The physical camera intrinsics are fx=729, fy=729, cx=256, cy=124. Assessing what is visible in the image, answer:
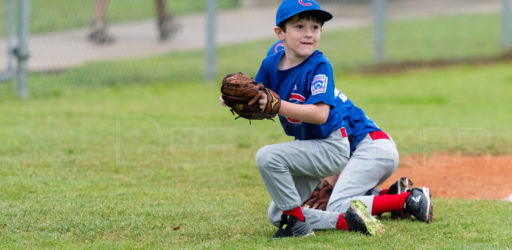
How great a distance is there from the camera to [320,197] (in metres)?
4.96

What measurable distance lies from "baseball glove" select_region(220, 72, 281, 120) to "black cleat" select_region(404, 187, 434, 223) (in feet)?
3.70

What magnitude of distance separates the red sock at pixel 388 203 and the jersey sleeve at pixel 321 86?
871mm

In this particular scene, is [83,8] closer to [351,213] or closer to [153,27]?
[153,27]

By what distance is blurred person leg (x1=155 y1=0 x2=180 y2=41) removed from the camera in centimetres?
1217

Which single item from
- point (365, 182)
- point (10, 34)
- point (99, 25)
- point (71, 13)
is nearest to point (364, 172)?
point (365, 182)

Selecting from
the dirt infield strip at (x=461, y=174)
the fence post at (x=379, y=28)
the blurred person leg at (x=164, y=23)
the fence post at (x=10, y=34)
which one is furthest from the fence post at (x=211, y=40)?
the dirt infield strip at (x=461, y=174)

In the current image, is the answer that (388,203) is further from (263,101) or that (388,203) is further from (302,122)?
(263,101)

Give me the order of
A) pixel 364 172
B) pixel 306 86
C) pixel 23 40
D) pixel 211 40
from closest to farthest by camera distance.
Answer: pixel 306 86 → pixel 364 172 → pixel 23 40 → pixel 211 40

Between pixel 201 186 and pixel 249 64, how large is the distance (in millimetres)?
7002

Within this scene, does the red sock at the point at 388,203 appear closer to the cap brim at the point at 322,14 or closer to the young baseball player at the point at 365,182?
the young baseball player at the point at 365,182

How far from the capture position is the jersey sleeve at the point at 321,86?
3.93 m

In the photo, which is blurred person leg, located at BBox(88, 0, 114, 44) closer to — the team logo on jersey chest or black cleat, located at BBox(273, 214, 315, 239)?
the team logo on jersey chest

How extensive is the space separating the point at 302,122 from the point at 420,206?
3.00 ft

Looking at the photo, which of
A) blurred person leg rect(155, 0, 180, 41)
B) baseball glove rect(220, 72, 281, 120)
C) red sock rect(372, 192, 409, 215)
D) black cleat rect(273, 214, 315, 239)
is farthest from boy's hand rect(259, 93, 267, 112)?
blurred person leg rect(155, 0, 180, 41)
